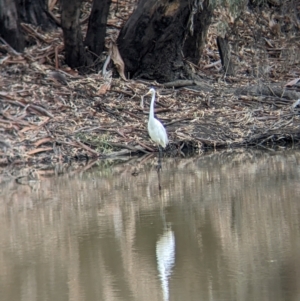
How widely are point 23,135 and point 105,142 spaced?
1.52 meters

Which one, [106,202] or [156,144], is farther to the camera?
[156,144]

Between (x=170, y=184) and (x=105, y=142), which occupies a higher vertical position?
(x=105, y=142)

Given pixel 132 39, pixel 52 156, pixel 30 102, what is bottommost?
pixel 52 156

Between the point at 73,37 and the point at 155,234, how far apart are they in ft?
32.7

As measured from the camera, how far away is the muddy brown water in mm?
7203

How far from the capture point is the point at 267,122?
17.4 metres

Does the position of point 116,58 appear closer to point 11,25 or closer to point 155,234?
point 11,25

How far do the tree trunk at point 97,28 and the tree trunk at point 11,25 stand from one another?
60.5 inches

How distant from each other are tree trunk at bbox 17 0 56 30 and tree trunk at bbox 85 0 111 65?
6.45ft

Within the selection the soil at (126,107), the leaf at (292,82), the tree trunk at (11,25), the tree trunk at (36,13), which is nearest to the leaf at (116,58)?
the soil at (126,107)

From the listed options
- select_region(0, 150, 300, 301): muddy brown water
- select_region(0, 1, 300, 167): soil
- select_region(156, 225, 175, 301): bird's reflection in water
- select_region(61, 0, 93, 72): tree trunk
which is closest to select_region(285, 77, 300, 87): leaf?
select_region(0, 1, 300, 167): soil

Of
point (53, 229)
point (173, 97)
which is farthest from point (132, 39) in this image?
point (53, 229)

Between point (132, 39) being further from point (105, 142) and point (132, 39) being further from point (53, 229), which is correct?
point (53, 229)

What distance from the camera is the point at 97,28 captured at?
19203mm
